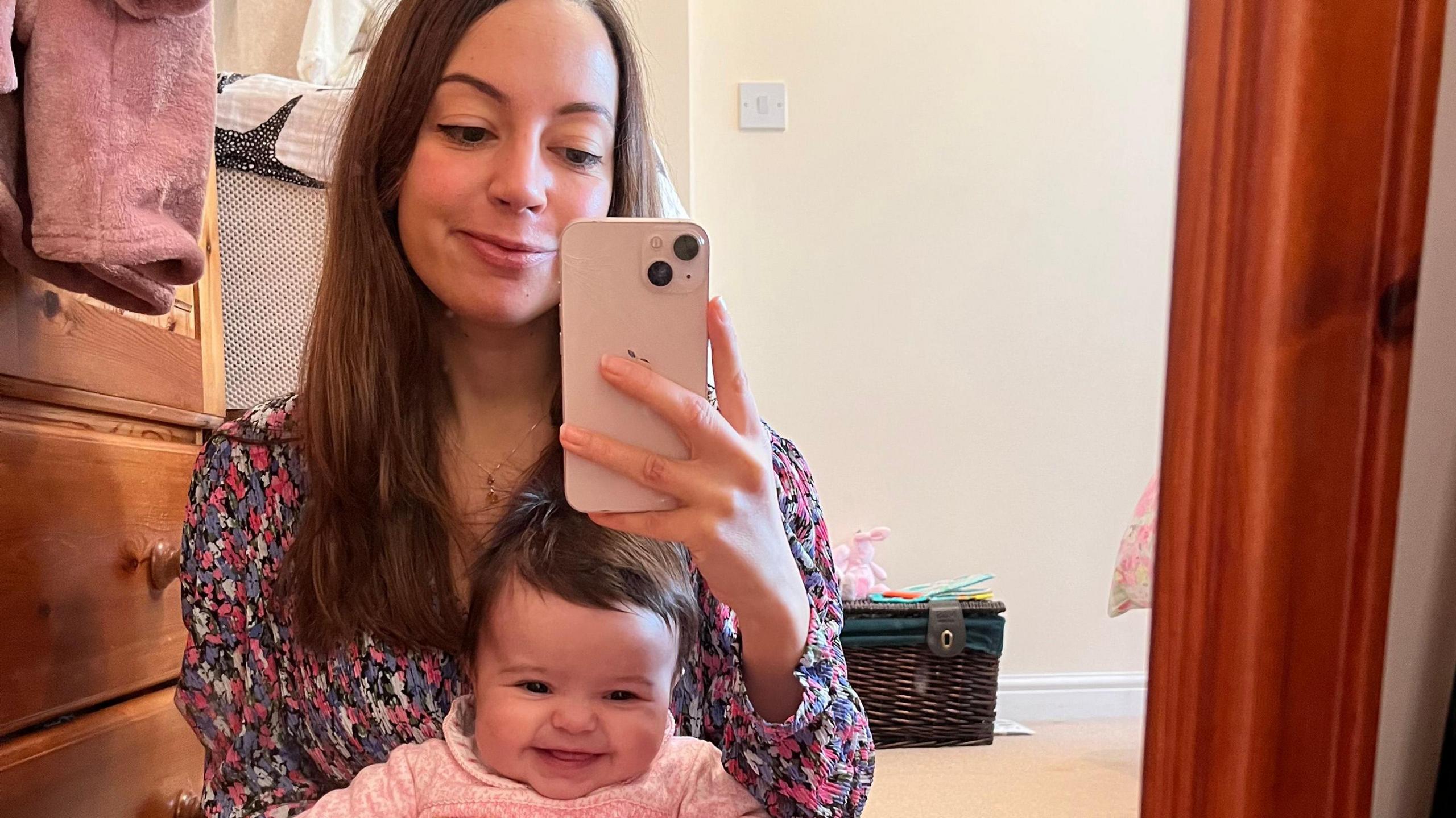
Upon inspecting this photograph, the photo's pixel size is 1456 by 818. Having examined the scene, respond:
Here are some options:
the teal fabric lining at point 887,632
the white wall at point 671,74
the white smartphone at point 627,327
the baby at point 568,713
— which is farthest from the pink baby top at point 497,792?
the white wall at point 671,74

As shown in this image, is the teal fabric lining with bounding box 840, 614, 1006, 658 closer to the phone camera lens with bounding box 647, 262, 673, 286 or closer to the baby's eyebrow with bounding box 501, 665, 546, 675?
the baby's eyebrow with bounding box 501, 665, 546, 675

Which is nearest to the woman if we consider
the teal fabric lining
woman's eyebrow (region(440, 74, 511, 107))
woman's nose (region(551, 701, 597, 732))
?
woman's eyebrow (region(440, 74, 511, 107))

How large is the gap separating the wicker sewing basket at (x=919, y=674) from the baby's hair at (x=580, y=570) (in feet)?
4.15

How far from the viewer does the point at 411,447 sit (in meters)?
0.87

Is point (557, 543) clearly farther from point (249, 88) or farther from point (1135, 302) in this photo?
point (1135, 302)

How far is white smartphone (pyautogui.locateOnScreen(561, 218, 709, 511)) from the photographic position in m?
0.62

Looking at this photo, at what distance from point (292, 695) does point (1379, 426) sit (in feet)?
2.60

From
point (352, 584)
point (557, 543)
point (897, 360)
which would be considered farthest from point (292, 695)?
point (897, 360)

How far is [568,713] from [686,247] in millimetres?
331

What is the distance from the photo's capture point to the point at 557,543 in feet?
2.50

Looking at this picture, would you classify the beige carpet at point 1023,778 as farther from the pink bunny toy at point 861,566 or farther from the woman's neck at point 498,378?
the woman's neck at point 498,378

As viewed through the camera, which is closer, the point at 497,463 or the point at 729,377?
the point at 729,377

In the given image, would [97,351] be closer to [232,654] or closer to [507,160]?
[232,654]

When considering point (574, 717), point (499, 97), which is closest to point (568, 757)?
point (574, 717)
